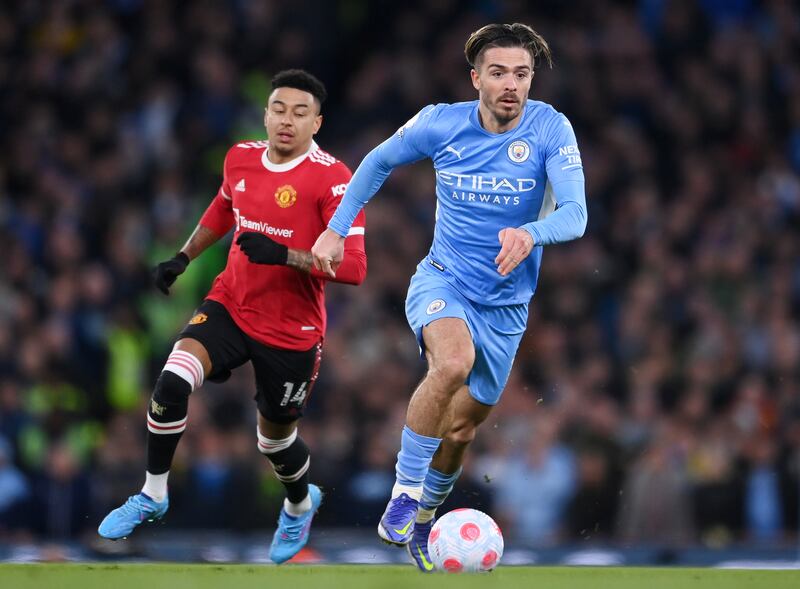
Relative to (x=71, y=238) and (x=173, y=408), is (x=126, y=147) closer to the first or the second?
(x=71, y=238)

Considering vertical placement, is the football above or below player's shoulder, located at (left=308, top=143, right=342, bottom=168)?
below

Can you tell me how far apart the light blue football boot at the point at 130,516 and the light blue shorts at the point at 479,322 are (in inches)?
63.1

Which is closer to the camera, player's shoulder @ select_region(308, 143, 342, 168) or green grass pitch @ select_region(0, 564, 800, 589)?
green grass pitch @ select_region(0, 564, 800, 589)

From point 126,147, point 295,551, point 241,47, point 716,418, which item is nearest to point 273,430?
point 295,551

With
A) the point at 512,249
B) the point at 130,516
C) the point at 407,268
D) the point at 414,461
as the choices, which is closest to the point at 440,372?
the point at 414,461

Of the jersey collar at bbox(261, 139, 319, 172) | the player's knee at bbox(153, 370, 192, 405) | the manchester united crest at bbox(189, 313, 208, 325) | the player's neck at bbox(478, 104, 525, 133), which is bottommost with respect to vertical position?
the player's knee at bbox(153, 370, 192, 405)

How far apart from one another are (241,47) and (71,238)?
128 inches

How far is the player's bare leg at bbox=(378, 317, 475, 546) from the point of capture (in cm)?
709

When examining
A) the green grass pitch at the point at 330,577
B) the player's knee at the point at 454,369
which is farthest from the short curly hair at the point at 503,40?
the green grass pitch at the point at 330,577

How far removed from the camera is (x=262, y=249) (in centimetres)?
738

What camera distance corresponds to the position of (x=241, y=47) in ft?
52.0

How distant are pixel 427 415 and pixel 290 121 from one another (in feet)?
5.74

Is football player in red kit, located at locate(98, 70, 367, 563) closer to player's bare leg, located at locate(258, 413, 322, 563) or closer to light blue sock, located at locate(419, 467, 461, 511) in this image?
player's bare leg, located at locate(258, 413, 322, 563)

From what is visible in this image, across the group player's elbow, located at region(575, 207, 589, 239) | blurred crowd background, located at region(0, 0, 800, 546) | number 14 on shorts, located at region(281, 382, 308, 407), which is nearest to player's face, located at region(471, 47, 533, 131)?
player's elbow, located at region(575, 207, 589, 239)
